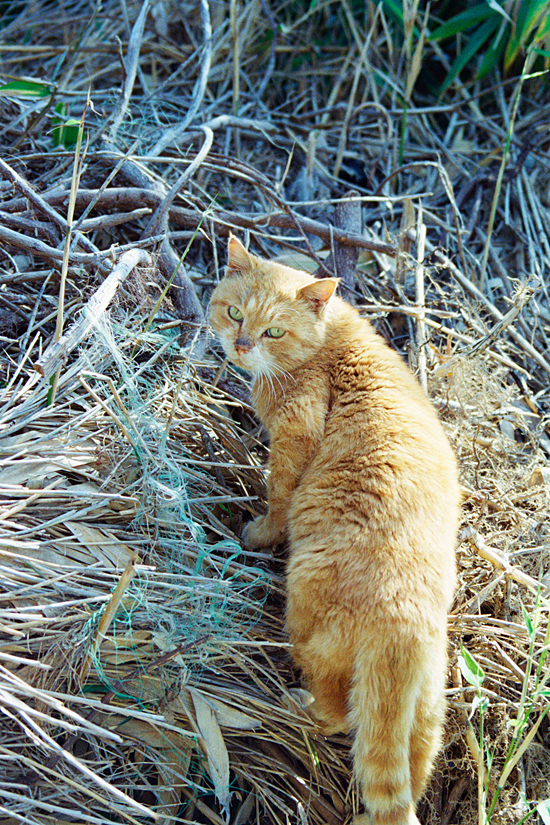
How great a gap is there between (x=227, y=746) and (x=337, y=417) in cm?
111

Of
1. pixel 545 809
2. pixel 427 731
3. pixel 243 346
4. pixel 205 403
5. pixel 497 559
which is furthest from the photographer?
pixel 205 403

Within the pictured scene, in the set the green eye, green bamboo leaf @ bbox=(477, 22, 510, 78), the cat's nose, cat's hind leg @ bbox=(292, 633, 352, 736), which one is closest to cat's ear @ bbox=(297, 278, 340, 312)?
the green eye

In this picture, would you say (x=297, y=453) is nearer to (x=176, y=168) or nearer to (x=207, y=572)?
(x=207, y=572)

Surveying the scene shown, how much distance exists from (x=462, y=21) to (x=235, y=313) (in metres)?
2.53

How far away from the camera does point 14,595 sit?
68.1 inches

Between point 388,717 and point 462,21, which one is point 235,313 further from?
point 462,21

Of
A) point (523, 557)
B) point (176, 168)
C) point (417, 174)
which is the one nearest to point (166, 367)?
point (176, 168)

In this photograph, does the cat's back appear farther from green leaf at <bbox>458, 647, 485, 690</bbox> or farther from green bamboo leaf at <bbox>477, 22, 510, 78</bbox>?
green bamboo leaf at <bbox>477, 22, 510, 78</bbox>

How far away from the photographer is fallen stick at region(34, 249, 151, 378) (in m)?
1.87

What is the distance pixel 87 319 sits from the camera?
6.64 ft

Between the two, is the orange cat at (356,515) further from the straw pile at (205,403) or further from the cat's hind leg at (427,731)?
the straw pile at (205,403)

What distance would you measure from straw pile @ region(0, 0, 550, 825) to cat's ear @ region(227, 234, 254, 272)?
0.20m

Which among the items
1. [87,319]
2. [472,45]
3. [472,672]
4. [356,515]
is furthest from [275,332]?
[472,45]

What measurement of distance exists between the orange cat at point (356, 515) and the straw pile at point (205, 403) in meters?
0.17
